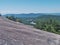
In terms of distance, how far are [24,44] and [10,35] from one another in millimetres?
125

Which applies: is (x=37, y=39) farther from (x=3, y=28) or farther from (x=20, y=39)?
(x=3, y=28)

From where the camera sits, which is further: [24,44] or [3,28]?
[3,28]

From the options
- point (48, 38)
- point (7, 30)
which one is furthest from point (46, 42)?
point (7, 30)

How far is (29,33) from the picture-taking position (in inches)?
53.0

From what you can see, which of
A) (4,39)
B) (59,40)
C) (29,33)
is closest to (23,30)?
(29,33)

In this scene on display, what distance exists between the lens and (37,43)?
1298mm

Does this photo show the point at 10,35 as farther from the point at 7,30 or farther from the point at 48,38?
the point at 48,38

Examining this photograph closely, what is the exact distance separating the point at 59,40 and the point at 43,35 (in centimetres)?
12

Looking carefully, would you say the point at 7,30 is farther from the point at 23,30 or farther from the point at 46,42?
the point at 46,42

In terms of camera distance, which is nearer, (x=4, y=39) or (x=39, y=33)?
(x=4, y=39)

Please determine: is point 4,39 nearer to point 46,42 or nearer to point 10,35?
point 10,35

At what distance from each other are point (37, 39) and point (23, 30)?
5.0 inches

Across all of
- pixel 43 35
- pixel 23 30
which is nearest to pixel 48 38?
pixel 43 35

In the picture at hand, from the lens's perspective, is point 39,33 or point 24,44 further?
point 39,33
